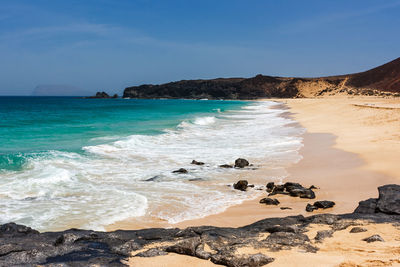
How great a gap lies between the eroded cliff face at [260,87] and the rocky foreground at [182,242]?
135696mm

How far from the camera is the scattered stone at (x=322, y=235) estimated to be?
4805mm

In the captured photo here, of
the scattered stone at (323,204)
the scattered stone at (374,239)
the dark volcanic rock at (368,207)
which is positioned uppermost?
the scattered stone at (374,239)

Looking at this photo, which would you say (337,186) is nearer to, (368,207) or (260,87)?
(368,207)

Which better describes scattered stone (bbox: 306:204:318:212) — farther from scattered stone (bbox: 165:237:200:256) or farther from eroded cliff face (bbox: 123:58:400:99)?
eroded cliff face (bbox: 123:58:400:99)

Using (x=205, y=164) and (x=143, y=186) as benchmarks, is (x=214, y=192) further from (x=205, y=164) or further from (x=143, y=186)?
(x=205, y=164)

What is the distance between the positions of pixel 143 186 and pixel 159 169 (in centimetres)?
233

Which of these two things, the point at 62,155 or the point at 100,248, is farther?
the point at 62,155

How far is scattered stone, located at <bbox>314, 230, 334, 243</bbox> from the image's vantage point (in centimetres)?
480

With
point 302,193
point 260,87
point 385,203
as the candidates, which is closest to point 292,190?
point 302,193

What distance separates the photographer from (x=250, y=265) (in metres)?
4.05

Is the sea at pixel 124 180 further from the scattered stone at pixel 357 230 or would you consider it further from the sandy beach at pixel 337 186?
the scattered stone at pixel 357 230

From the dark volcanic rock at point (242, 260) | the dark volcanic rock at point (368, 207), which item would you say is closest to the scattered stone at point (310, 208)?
the dark volcanic rock at point (368, 207)

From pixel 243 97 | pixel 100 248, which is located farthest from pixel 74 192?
pixel 243 97

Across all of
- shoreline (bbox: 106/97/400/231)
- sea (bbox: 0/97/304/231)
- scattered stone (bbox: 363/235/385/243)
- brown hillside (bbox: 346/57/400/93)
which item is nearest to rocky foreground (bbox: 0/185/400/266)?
scattered stone (bbox: 363/235/385/243)
